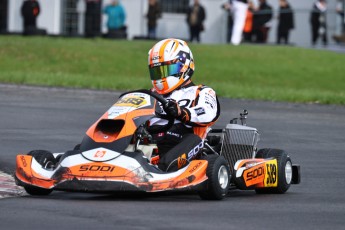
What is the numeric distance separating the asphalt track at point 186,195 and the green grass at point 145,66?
437cm

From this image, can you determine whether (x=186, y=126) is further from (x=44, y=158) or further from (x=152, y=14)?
(x=152, y=14)

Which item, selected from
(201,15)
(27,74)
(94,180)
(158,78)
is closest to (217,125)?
(158,78)

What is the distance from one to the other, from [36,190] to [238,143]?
1949 mm

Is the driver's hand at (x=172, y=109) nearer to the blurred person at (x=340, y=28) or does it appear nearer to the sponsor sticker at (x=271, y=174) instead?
the sponsor sticker at (x=271, y=174)

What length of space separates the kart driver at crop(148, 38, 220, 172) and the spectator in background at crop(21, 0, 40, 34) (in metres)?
25.6

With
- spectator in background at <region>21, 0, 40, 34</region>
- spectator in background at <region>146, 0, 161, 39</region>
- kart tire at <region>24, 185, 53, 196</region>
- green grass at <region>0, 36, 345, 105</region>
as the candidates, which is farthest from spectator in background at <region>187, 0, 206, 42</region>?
kart tire at <region>24, 185, 53, 196</region>

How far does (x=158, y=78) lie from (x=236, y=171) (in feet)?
3.37

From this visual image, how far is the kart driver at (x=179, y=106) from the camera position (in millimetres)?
10203

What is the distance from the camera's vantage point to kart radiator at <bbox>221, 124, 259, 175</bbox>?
36.1 ft

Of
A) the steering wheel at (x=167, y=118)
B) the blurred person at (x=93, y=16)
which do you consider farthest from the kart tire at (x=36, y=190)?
the blurred person at (x=93, y=16)

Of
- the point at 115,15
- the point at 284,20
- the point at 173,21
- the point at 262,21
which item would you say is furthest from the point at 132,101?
the point at 173,21

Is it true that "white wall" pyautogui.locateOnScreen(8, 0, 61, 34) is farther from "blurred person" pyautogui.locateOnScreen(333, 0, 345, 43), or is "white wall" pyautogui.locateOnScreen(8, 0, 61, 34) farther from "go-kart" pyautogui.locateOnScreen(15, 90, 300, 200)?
"go-kart" pyautogui.locateOnScreen(15, 90, 300, 200)

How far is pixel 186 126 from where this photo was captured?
34.8ft

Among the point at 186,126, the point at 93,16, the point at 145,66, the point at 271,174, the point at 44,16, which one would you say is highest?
the point at 186,126
